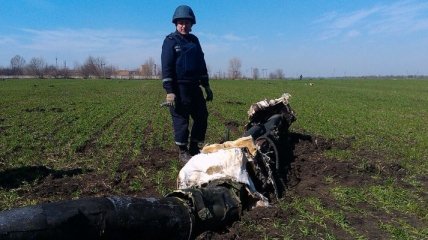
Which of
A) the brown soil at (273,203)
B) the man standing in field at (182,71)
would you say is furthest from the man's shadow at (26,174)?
the man standing in field at (182,71)

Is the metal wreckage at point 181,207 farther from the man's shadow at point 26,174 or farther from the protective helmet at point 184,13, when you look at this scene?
the man's shadow at point 26,174

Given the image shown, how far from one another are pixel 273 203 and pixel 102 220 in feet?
8.05

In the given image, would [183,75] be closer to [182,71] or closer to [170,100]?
[182,71]

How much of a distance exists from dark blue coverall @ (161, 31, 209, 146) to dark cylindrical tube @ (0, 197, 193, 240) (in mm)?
2977

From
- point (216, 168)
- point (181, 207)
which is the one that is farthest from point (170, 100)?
point (181, 207)

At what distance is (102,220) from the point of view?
9.45 feet

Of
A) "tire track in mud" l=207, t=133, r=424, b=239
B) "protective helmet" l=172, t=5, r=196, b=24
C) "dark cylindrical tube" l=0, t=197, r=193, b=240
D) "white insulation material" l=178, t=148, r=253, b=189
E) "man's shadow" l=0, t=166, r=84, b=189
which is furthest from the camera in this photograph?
"protective helmet" l=172, t=5, r=196, b=24

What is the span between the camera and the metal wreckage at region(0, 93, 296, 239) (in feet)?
8.69

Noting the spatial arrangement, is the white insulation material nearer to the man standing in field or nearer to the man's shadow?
the man standing in field

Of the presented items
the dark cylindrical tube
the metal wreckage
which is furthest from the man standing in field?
the dark cylindrical tube

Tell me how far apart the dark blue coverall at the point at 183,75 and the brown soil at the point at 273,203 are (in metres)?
0.88

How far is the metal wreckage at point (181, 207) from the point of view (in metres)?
2.65

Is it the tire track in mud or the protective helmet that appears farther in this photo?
the protective helmet

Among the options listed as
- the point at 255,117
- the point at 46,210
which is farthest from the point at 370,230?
the point at 255,117
